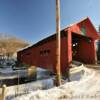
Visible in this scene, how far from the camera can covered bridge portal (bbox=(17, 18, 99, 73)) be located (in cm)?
1825

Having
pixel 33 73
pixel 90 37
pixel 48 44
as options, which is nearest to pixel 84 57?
pixel 90 37

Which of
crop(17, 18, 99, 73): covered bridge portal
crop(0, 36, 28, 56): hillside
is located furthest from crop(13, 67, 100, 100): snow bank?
crop(0, 36, 28, 56): hillside

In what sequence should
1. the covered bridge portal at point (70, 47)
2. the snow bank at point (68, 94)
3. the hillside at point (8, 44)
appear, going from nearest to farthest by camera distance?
the snow bank at point (68, 94) → the covered bridge portal at point (70, 47) → the hillside at point (8, 44)

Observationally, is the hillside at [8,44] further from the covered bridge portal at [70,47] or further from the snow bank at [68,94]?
the snow bank at [68,94]

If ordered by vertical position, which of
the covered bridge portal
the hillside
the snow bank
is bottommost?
the snow bank

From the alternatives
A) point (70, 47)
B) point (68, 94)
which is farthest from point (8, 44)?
point (68, 94)

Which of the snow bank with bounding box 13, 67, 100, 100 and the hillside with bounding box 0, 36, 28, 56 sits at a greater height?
the hillside with bounding box 0, 36, 28, 56

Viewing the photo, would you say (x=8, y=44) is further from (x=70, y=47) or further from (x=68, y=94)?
(x=68, y=94)

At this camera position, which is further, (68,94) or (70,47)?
(70,47)

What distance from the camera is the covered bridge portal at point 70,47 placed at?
1825 centimetres

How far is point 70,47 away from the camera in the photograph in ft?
59.6

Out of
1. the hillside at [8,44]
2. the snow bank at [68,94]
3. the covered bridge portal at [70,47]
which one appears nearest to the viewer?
the snow bank at [68,94]

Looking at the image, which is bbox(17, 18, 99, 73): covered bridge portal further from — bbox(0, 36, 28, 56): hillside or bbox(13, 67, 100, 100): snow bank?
bbox(0, 36, 28, 56): hillside

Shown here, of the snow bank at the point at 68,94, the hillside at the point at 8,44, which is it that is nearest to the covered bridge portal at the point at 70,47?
the snow bank at the point at 68,94
